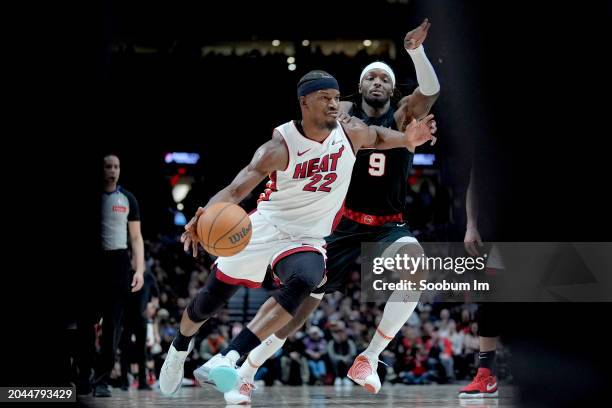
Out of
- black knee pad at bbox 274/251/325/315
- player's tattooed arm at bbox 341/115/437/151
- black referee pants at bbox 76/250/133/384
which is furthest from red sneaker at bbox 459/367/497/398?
black referee pants at bbox 76/250/133/384

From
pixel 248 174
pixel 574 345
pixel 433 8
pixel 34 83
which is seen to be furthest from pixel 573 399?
pixel 433 8

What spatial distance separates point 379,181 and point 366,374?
140cm

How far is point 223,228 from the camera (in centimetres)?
477

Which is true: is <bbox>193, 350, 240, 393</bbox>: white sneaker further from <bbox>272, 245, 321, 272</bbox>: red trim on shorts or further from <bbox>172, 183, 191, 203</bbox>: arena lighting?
<bbox>172, 183, 191, 203</bbox>: arena lighting

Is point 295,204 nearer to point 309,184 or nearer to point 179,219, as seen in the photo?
point 309,184

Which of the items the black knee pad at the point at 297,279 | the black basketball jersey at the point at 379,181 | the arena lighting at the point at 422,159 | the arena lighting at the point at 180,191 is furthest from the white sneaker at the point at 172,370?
the arena lighting at the point at 422,159

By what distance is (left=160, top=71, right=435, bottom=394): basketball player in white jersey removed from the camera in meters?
5.24

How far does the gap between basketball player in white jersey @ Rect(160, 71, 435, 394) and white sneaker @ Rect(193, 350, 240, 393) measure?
0.05m

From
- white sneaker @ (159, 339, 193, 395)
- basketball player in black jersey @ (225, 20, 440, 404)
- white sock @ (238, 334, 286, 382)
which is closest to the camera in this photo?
white sneaker @ (159, 339, 193, 395)

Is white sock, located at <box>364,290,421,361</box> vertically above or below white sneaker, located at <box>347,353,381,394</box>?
above

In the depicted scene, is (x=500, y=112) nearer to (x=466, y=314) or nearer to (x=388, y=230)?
(x=388, y=230)

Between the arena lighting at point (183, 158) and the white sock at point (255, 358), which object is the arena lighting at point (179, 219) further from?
the white sock at point (255, 358)

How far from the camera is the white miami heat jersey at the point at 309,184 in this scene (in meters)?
5.38

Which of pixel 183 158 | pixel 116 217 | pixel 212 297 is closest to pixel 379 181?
pixel 212 297
